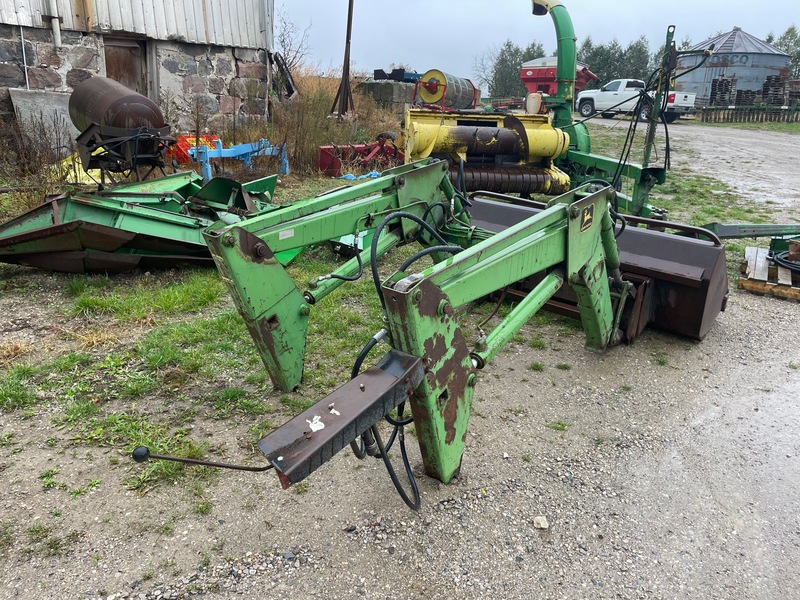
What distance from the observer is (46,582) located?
2225mm

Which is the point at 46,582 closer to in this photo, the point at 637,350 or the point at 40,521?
the point at 40,521

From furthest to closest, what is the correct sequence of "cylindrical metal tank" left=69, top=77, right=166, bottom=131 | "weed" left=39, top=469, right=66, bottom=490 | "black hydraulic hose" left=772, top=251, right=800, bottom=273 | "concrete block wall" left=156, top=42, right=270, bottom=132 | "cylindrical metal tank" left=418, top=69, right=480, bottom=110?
"cylindrical metal tank" left=418, top=69, right=480, bottom=110
"concrete block wall" left=156, top=42, right=270, bottom=132
"cylindrical metal tank" left=69, top=77, right=166, bottom=131
"black hydraulic hose" left=772, top=251, right=800, bottom=273
"weed" left=39, top=469, right=66, bottom=490

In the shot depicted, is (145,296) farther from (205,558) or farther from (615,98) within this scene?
(615,98)

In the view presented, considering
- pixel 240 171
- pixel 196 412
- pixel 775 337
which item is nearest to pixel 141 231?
pixel 196 412

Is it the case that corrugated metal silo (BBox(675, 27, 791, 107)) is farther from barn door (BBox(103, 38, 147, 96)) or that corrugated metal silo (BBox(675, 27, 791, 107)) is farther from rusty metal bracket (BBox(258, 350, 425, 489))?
rusty metal bracket (BBox(258, 350, 425, 489))

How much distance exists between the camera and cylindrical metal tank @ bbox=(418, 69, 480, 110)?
1029 centimetres

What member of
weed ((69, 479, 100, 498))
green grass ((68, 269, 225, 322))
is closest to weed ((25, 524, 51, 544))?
weed ((69, 479, 100, 498))

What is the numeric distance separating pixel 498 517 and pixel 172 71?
954 cm

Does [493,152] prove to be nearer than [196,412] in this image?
No

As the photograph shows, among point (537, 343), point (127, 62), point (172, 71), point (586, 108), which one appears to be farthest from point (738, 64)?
point (537, 343)

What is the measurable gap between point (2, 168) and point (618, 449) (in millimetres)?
7550

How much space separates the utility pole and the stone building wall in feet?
5.68

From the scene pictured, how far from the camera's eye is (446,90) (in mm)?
11789

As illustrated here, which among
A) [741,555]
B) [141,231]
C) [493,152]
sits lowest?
[741,555]
